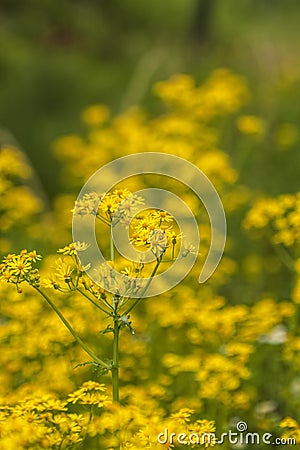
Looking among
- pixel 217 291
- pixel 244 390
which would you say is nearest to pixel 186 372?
pixel 244 390

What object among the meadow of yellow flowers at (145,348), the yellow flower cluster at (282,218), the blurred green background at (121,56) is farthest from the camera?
the blurred green background at (121,56)

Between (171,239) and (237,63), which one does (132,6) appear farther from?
(171,239)

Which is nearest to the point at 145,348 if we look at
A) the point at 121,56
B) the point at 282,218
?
the point at 282,218

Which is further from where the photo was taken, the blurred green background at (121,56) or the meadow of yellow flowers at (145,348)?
the blurred green background at (121,56)

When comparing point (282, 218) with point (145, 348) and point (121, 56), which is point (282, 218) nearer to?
point (145, 348)

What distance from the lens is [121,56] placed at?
10.0 metres

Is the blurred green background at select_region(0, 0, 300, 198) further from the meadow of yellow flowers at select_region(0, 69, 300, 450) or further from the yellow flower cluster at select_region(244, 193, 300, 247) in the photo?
the yellow flower cluster at select_region(244, 193, 300, 247)

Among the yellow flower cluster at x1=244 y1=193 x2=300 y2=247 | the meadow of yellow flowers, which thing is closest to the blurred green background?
the meadow of yellow flowers

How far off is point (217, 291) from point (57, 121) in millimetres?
4461

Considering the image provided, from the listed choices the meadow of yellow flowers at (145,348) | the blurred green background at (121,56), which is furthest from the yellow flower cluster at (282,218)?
the blurred green background at (121,56)

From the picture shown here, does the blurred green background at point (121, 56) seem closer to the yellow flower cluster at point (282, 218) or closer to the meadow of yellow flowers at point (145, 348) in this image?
the meadow of yellow flowers at point (145, 348)

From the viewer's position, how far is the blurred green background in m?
8.51

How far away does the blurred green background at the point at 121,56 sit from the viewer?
8.51 metres

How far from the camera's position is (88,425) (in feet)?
7.84
